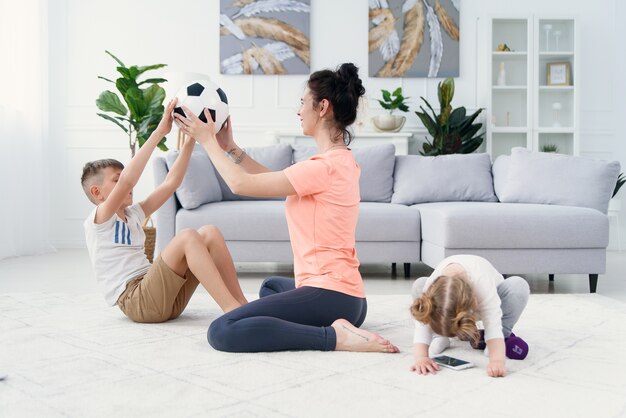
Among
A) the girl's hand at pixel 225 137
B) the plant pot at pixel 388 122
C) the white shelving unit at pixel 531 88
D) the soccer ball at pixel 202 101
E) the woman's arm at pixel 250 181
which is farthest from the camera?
the white shelving unit at pixel 531 88

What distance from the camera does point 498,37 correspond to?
579cm

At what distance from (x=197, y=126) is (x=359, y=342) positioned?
0.83 metres

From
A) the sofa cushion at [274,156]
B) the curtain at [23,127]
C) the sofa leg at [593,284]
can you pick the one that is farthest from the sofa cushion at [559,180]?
the curtain at [23,127]

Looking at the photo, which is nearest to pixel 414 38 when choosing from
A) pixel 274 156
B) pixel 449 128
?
pixel 449 128

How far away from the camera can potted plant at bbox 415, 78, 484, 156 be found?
5.44m

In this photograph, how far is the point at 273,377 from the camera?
172 cm

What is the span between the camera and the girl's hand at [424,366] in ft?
5.88

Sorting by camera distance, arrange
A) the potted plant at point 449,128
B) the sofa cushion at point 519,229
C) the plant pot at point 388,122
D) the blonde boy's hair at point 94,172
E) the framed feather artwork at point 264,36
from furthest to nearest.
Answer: the framed feather artwork at point 264,36, the plant pot at point 388,122, the potted plant at point 449,128, the sofa cushion at point 519,229, the blonde boy's hair at point 94,172

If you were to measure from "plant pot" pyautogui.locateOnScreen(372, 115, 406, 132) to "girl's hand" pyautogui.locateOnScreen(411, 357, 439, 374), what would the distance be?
12.8 feet

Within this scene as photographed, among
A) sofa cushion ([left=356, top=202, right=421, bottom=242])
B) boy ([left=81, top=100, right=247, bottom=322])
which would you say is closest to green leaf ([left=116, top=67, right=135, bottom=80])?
sofa cushion ([left=356, top=202, right=421, bottom=242])

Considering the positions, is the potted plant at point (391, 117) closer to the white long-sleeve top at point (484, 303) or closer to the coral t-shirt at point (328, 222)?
the coral t-shirt at point (328, 222)

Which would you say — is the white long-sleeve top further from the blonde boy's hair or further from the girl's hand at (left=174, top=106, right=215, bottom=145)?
the blonde boy's hair

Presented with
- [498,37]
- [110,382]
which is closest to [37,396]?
[110,382]

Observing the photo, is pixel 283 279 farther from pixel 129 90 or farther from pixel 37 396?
pixel 129 90
